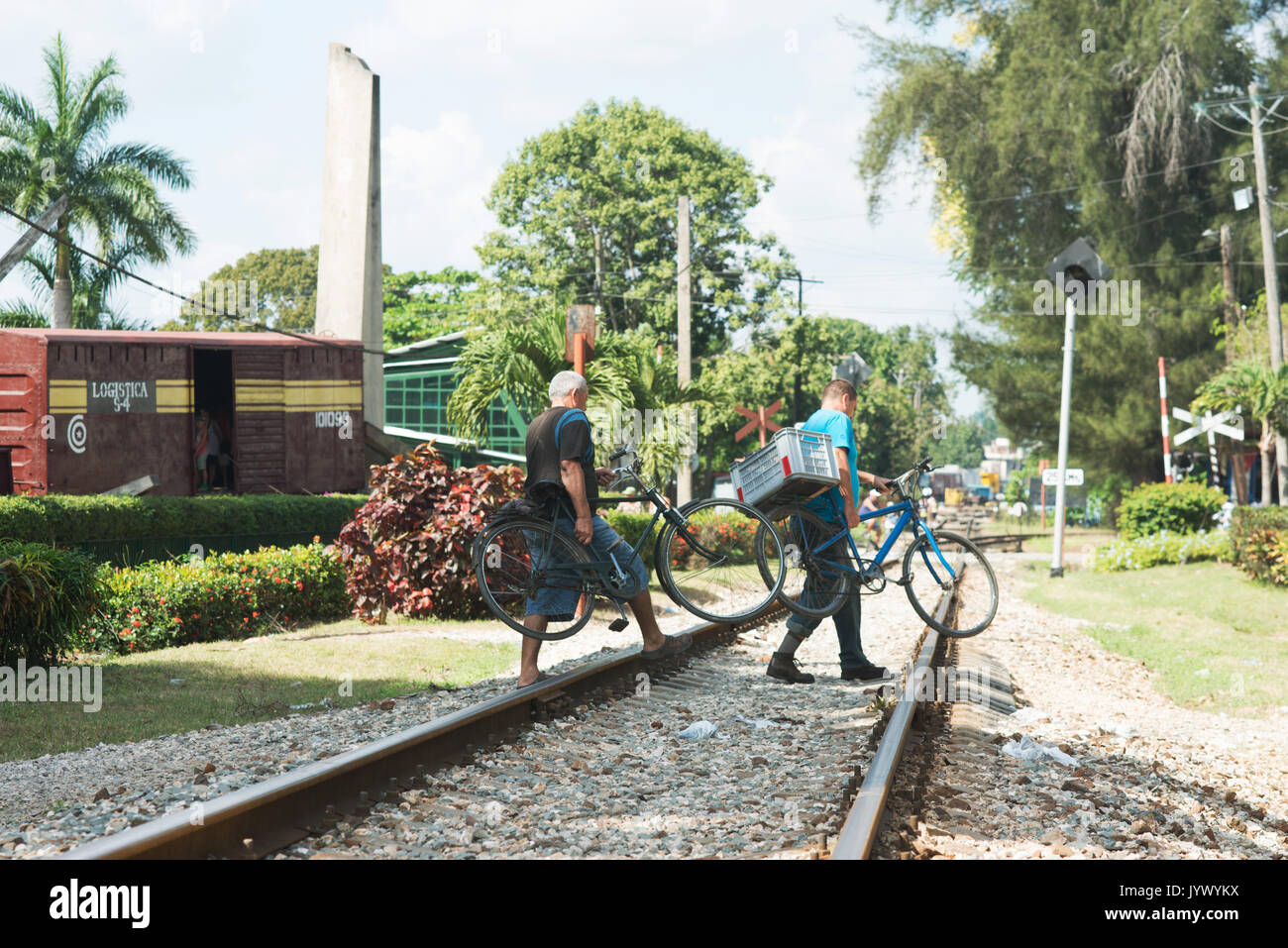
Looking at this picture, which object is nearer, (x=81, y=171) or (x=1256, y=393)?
(x=1256, y=393)

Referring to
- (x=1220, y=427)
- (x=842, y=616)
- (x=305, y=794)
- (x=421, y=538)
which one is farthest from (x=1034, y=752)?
(x=1220, y=427)

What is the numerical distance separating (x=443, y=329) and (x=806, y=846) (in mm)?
57510

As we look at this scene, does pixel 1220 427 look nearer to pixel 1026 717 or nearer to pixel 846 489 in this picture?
pixel 1026 717

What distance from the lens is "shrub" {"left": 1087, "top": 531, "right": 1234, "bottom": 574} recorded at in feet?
78.4

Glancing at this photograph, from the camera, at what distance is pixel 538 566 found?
25.4 ft

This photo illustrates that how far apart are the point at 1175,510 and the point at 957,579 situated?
21.1m

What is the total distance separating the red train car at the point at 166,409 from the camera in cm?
1742

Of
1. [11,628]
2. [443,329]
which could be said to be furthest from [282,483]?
[443,329]

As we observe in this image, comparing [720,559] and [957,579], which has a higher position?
[720,559]

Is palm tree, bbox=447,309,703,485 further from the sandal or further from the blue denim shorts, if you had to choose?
the blue denim shorts

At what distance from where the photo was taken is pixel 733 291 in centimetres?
4769

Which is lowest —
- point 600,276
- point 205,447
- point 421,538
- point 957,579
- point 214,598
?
point 214,598

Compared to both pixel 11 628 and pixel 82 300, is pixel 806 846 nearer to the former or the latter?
pixel 11 628

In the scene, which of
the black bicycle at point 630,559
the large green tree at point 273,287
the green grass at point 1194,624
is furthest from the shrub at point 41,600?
the large green tree at point 273,287
